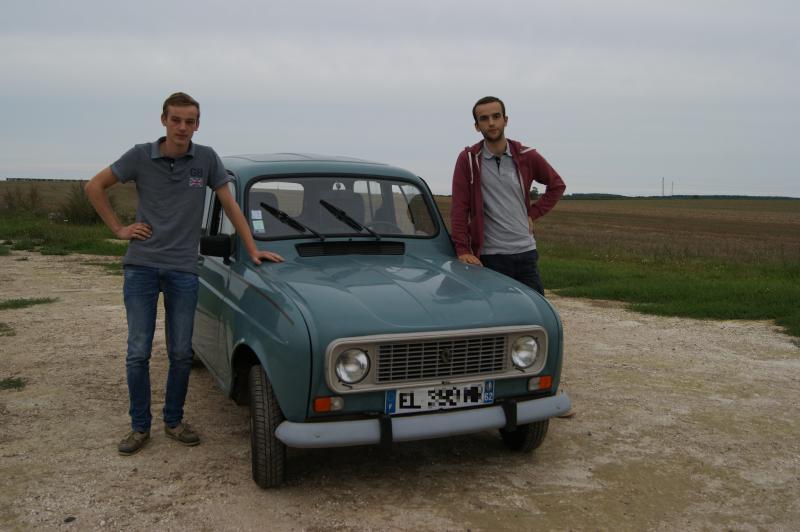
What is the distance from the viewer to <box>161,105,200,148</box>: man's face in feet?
14.5

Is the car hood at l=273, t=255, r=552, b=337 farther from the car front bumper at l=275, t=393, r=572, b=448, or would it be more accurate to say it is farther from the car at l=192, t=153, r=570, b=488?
the car front bumper at l=275, t=393, r=572, b=448

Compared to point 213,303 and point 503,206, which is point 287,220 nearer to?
point 213,303

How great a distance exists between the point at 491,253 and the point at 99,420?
3.02 meters

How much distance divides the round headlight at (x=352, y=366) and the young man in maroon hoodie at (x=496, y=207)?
1.81 meters

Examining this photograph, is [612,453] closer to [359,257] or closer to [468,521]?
[468,521]

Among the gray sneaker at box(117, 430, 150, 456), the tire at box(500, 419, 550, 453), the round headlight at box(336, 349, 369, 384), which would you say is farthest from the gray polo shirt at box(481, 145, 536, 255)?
the gray sneaker at box(117, 430, 150, 456)

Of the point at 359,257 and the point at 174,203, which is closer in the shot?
the point at 174,203

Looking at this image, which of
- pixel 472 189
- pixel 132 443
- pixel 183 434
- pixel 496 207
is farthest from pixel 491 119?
pixel 132 443

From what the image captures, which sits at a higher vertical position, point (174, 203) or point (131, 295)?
point (174, 203)

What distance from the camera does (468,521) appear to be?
12.2 feet

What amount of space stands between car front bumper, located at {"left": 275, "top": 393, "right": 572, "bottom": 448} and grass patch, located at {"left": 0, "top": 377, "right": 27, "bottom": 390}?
3.38 metres

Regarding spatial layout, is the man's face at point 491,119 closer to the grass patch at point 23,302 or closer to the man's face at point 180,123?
the man's face at point 180,123

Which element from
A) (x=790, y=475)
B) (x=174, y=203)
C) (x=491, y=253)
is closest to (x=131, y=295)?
(x=174, y=203)

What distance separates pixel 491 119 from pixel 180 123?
2.08 meters
